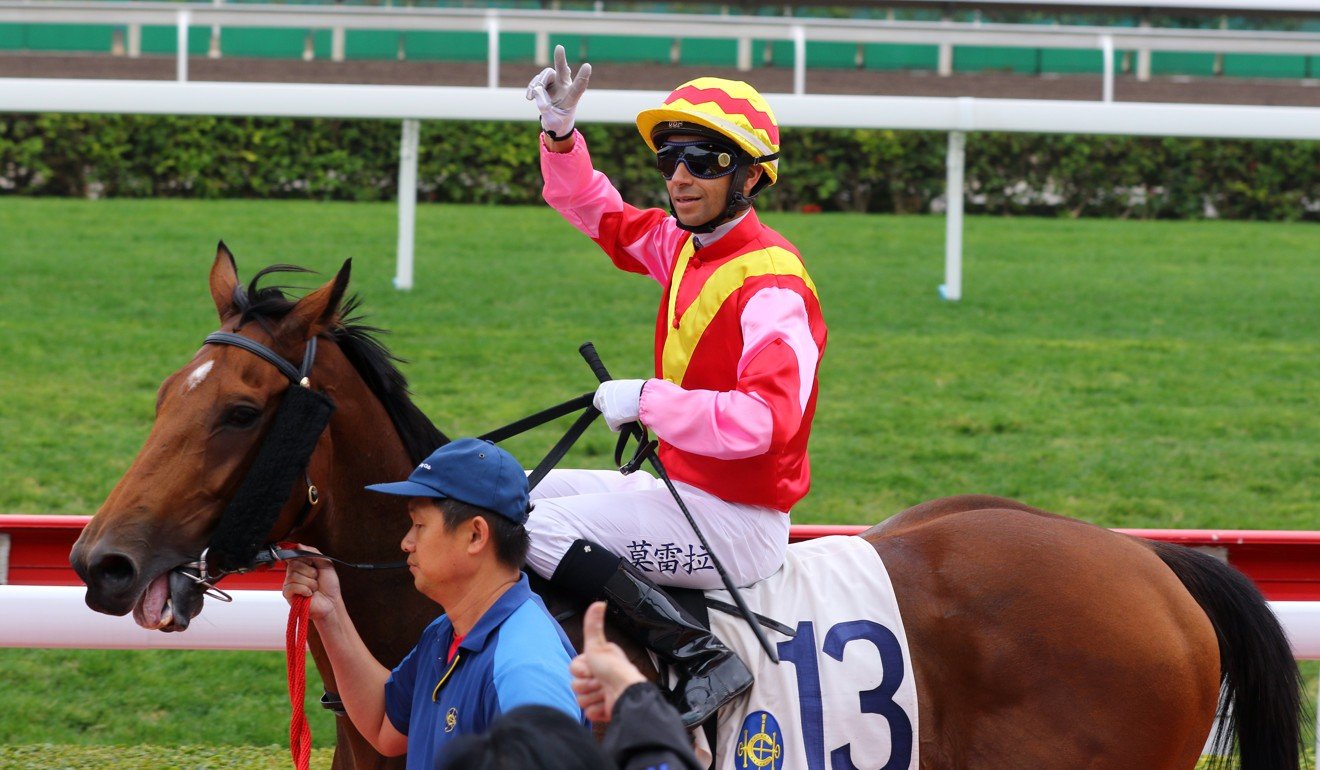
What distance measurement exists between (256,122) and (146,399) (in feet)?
16.5

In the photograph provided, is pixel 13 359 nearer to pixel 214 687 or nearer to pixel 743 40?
pixel 214 687

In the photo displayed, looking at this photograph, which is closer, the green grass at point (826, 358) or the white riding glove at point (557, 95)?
the white riding glove at point (557, 95)

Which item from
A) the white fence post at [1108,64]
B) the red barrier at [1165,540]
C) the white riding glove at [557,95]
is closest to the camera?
the white riding glove at [557,95]

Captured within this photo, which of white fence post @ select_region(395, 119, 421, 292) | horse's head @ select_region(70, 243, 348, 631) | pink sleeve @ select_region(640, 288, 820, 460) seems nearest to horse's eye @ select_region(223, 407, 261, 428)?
horse's head @ select_region(70, 243, 348, 631)

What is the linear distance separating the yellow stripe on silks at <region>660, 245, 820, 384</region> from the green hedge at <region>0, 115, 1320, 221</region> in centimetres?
888

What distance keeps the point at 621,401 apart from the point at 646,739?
1.10 metres

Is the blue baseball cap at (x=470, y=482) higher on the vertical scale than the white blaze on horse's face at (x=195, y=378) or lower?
lower

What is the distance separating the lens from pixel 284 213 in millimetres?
10922

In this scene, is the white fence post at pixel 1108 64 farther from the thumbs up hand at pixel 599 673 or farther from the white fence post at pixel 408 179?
the thumbs up hand at pixel 599 673

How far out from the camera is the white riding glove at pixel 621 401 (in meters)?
2.78

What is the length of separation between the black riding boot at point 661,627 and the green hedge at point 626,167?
9.17 m

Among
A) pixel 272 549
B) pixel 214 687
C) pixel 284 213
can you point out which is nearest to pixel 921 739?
pixel 272 549

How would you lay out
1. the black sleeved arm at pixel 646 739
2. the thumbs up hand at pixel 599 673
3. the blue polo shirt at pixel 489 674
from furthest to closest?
the blue polo shirt at pixel 489 674, the thumbs up hand at pixel 599 673, the black sleeved arm at pixel 646 739

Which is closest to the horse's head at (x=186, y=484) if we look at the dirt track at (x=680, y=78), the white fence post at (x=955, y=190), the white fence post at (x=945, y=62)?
the white fence post at (x=955, y=190)
